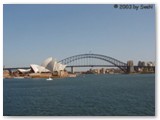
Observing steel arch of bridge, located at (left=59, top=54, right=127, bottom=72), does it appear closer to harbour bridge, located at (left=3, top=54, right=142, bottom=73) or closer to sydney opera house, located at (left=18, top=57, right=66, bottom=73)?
harbour bridge, located at (left=3, top=54, right=142, bottom=73)

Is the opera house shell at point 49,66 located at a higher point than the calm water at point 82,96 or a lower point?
higher

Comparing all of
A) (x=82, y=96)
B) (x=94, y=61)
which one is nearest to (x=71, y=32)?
(x=94, y=61)

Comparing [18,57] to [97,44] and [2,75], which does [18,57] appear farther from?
[97,44]

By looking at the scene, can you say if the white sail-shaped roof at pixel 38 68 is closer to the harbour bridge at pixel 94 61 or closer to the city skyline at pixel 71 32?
the city skyline at pixel 71 32

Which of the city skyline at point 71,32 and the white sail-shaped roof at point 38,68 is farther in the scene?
the white sail-shaped roof at point 38,68

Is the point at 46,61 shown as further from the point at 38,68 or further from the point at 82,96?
the point at 82,96

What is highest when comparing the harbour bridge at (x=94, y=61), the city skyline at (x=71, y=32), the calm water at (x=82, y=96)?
the city skyline at (x=71, y=32)

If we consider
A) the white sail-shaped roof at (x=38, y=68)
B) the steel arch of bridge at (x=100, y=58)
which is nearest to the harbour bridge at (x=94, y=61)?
the steel arch of bridge at (x=100, y=58)
